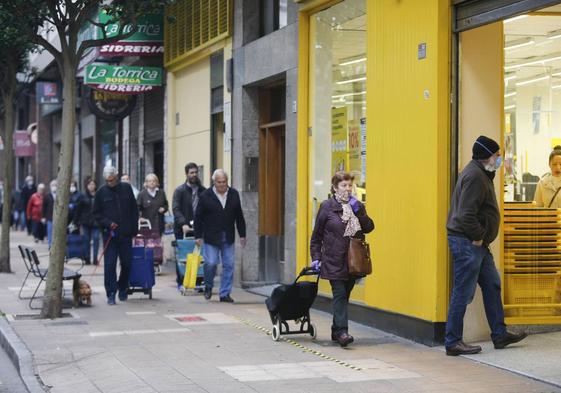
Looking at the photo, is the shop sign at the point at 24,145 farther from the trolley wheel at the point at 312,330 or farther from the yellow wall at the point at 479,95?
the yellow wall at the point at 479,95

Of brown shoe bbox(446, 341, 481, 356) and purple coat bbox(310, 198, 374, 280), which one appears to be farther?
purple coat bbox(310, 198, 374, 280)

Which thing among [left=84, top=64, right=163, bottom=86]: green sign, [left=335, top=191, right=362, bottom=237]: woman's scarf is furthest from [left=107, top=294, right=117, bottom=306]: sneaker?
[left=84, top=64, right=163, bottom=86]: green sign

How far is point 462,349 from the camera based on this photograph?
1015 centimetres

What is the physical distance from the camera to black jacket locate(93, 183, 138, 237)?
14.9m

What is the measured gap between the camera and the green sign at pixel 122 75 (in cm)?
2169

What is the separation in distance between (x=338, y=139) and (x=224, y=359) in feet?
15.5

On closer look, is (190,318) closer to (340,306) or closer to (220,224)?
(220,224)

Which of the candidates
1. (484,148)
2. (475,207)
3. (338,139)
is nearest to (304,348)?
(475,207)

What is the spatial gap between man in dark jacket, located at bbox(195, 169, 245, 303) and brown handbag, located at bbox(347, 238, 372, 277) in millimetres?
4394

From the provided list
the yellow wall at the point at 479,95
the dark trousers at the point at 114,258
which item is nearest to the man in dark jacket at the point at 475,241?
the yellow wall at the point at 479,95

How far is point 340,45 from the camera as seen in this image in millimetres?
14023

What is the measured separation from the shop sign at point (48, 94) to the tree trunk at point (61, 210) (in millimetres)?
22530

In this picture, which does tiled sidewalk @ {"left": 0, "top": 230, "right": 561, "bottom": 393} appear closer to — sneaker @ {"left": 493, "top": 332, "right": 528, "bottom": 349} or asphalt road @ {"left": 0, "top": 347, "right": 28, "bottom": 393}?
asphalt road @ {"left": 0, "top": 347, "right": 28, "bottom": 393}

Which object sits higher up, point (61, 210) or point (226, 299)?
point (61, 210)
